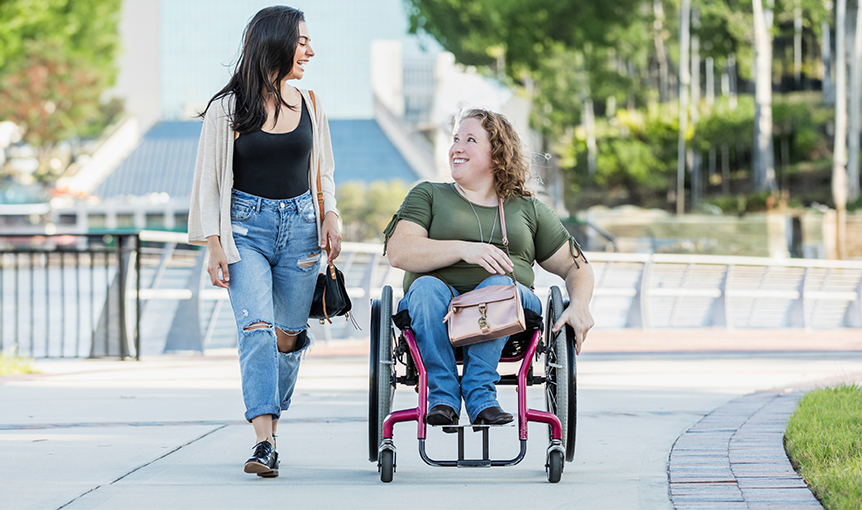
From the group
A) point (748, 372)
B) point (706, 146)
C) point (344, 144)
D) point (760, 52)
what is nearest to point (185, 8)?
point (344, 144)

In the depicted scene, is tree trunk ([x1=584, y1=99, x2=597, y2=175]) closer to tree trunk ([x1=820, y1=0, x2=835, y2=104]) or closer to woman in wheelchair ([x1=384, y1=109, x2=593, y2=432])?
tree trunk ([x1=820, y1=0, x2=835, y2=104])

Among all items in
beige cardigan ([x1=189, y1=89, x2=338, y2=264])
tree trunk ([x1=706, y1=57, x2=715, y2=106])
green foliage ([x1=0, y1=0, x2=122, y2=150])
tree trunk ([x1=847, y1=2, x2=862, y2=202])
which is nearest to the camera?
beige cardigan ([x1=189, y1=89, x2=338, y2=264])

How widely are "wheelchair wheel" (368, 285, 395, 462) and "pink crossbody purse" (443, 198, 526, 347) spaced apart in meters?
0.21

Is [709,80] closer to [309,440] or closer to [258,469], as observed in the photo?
[309,440]

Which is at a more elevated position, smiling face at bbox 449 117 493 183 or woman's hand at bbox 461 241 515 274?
smiling face at bbox 449 117 493 183

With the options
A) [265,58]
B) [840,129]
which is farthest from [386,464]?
[840,129]

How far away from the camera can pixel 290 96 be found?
14.0ft

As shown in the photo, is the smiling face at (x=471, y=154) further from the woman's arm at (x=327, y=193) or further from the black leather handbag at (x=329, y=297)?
the black leather handbag at (x=329, y=297)

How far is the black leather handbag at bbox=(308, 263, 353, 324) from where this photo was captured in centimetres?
429

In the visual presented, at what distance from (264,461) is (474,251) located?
106 centimetres

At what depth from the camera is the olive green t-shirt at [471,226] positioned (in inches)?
160

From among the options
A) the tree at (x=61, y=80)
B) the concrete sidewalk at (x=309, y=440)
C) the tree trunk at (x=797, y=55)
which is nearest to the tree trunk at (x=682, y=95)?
the tree trunk at (x=797, y=55)

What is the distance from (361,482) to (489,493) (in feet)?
1.58

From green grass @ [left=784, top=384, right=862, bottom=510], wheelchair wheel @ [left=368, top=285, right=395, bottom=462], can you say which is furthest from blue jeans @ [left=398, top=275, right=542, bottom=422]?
green grass @ [left=784, top=384, right=862, bottom=510]
